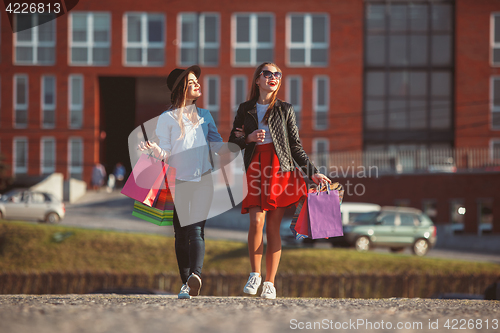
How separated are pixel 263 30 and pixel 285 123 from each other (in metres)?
33.0

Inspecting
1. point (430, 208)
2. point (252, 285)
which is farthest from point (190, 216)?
point (430, 208)

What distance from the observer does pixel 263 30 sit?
37.0 meters

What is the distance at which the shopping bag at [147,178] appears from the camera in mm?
5020

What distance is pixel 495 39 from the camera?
37531 mm

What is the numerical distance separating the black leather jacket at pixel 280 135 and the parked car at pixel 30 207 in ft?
71.0

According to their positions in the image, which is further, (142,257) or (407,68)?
(407,68)

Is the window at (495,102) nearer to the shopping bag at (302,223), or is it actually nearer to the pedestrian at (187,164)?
the shopping bag at (302,223)

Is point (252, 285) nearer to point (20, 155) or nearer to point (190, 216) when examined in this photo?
point (190, 216)

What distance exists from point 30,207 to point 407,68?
80.0ft

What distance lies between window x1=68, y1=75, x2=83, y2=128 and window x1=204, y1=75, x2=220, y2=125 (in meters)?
7.94

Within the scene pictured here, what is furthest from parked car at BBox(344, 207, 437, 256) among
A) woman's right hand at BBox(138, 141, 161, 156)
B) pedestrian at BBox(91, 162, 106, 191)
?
pedestrian at BBox(91, 162, 106, 191)

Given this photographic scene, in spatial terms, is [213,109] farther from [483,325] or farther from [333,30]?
[483,325]

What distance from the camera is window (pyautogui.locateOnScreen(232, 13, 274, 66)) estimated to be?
36.9 meters

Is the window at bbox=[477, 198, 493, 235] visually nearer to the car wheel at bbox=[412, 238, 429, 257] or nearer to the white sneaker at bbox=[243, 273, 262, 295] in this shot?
the car wheel at bbox=[412, 238, 429, 257]
